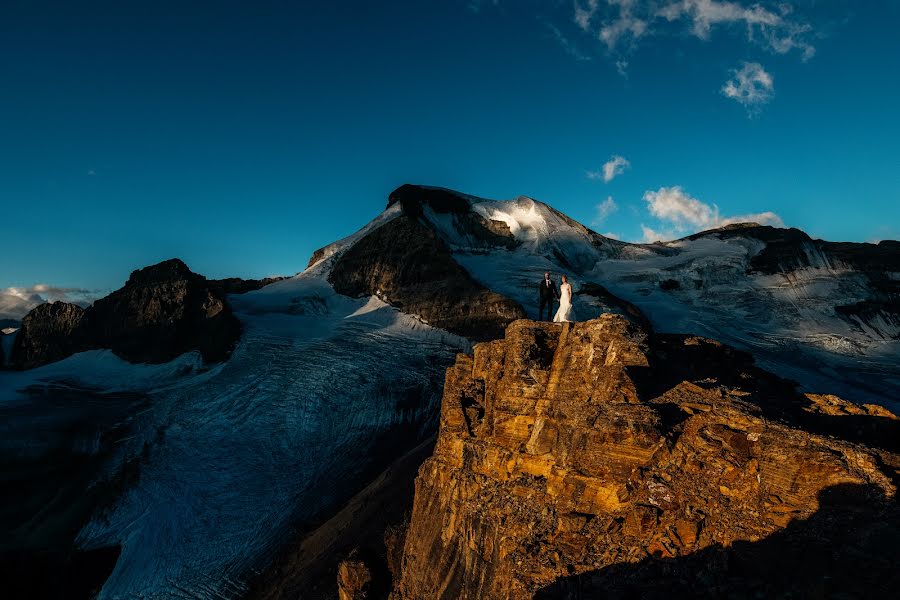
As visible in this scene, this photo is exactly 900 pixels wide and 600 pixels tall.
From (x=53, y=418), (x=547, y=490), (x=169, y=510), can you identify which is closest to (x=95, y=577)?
(x=169, y=510)

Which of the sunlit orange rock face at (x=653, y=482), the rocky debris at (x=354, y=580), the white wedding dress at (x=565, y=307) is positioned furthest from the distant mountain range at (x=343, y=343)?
the white wedding dress at (x=565, y=307)

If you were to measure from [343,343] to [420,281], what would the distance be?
18975mm

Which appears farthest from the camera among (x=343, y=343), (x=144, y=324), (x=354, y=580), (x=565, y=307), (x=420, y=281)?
(x=420, y=281)

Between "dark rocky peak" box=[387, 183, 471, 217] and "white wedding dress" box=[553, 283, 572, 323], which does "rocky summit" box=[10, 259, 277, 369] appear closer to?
"dark rocky peak" box=[387, 183, 471, 217]

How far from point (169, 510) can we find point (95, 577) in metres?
5.48

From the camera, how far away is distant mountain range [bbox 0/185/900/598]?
112ft

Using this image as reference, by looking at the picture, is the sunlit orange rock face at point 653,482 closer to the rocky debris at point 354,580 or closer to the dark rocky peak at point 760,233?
the rocky debris at point 354,580

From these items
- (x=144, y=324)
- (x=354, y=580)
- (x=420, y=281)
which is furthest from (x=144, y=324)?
(x=354, y=580)

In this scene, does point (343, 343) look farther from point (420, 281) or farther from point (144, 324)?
point (144, 324)

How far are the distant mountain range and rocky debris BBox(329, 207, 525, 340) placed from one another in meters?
0.34

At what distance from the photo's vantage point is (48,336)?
6825cm

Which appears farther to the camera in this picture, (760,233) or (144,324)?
(760,233)

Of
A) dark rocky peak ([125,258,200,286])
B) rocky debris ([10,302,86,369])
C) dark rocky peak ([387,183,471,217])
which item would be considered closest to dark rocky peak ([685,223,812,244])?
dark rocky peak ([387,183,471,217])

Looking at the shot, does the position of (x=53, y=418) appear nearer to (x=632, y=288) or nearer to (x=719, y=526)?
(x=719, y=526)
